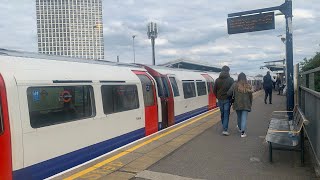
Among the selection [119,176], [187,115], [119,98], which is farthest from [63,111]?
[187,115]

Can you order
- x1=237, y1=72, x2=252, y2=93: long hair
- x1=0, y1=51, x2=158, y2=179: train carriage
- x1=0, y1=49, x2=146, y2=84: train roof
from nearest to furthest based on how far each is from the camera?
x1=0, y1=51, x2=158, y2=179: train carriage, x1=0, y1=49, x2=146, y2=84: train roof, x1=237, y1=72, x2=252, y2=93: long hair

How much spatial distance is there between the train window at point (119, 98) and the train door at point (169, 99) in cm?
307

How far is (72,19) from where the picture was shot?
120ft

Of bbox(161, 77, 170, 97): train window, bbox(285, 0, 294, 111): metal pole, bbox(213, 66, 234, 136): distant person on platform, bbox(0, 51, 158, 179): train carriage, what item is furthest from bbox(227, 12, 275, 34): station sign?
bbox(0, 51, 158, 179): train carriage

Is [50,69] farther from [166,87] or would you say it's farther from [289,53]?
[166,87]

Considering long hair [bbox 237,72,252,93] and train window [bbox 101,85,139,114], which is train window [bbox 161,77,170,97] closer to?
train window [bbox 101,85,139,114]

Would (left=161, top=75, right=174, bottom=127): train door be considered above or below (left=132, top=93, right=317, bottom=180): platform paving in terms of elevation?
above

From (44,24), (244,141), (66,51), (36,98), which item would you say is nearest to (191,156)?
(244,141)

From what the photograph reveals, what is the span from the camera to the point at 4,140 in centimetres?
536

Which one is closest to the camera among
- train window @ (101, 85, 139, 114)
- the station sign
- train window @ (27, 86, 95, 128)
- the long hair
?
train window @ (27, 86, 95, 128)

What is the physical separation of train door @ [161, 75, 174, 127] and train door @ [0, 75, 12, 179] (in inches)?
326

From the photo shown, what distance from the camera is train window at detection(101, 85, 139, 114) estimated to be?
8.79m

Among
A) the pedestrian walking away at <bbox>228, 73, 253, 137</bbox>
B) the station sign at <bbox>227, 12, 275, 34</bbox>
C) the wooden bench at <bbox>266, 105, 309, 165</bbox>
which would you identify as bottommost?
the wooden bench at <bbox>266, 105, 309, 165</bbox>

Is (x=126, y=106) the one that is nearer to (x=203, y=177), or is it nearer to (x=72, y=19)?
(x=203, y=177)
